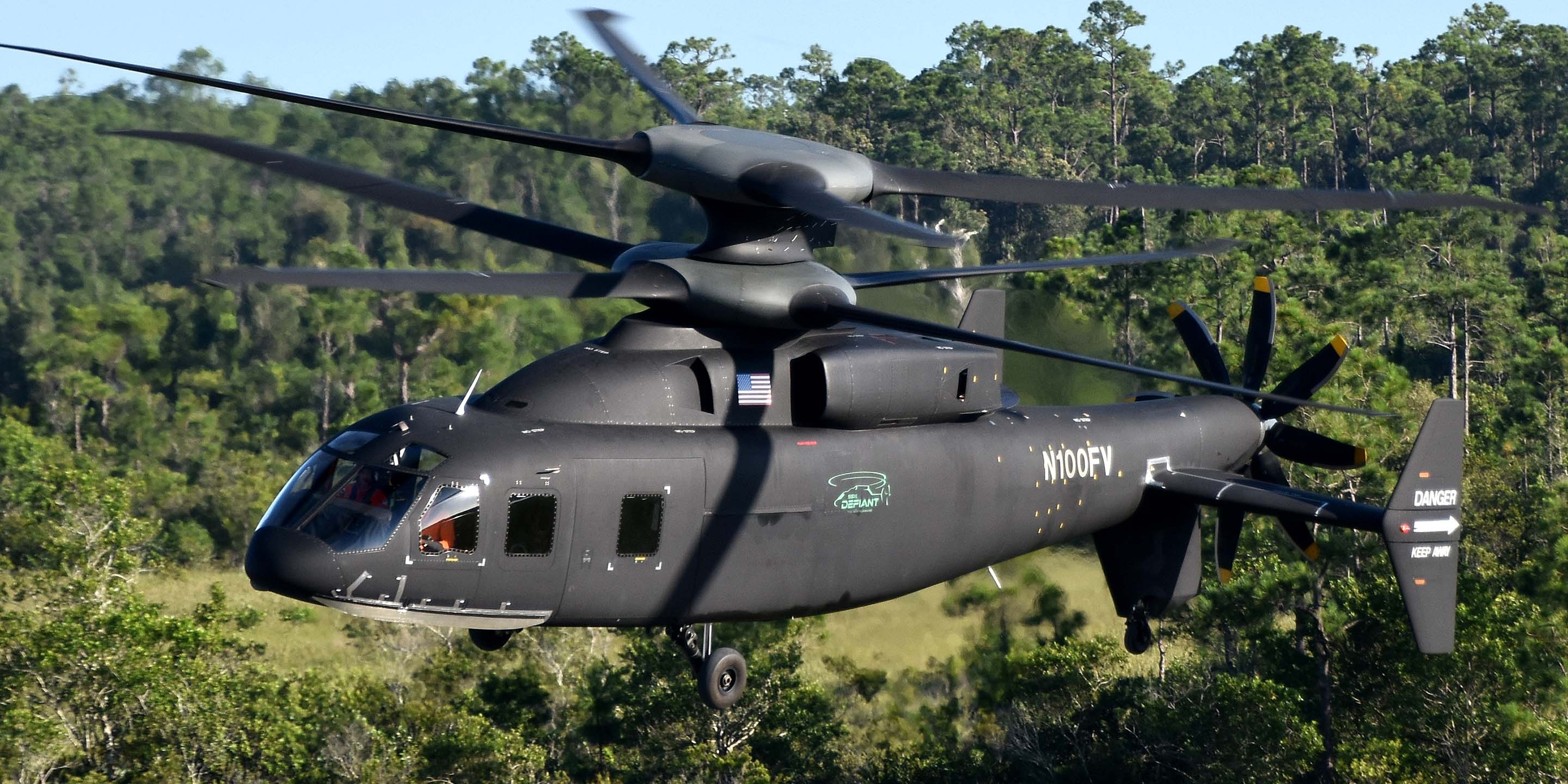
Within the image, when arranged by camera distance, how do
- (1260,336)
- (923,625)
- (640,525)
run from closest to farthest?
(640,525) → (1260,336) → (923,625)

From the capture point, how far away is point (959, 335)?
523 inches

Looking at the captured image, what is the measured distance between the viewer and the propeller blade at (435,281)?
1201 cm

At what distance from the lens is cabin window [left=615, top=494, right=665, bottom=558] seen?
14688mm

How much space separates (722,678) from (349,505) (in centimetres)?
406

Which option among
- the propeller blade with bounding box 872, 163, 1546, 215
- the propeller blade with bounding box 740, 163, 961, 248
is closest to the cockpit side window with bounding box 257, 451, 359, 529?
the propeller blade with bounding box 740, 163, 961, 248

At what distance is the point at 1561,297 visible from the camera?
184 feet

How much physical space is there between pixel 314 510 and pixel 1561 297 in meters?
52.6

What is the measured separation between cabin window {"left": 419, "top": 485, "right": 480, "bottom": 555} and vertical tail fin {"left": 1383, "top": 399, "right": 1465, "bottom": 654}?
10793 mm

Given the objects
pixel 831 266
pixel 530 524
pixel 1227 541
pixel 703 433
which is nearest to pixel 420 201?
pixel 530 524

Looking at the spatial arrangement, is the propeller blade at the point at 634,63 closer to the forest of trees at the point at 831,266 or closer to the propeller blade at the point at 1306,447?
the propeller blade at the point at 1306,447

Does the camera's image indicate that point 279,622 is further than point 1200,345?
Yes

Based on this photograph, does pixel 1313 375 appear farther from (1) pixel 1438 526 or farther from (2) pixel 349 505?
(2) pixel 349 505

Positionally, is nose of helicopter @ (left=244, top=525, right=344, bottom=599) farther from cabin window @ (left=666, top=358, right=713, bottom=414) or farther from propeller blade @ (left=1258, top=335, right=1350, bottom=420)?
propeller blade @ (left=1258, top=335, right=1350, bottom=420)

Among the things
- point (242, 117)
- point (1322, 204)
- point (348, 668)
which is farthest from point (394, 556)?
point (242, 117)
